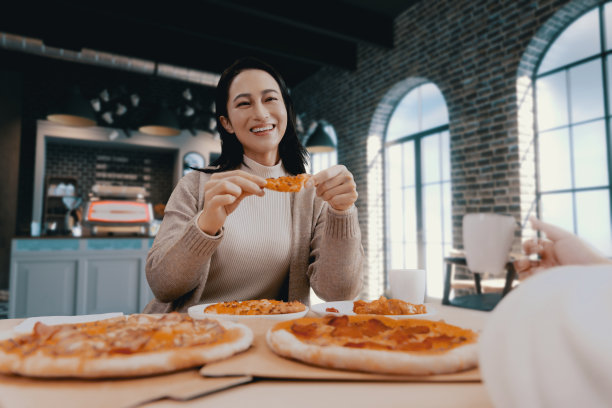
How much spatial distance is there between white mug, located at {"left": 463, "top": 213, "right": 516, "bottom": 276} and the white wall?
19.4 ft

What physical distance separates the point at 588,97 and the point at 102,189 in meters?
7.38

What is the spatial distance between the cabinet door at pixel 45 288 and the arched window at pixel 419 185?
13.0 ft

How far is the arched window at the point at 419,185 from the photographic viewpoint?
16.5ft

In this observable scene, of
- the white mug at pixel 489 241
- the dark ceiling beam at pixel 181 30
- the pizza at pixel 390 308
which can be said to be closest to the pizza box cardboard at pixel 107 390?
the pizza at pixel 390 308

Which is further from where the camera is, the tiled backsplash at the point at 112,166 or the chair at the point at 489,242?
the tiled backsplash at the point at 112,166

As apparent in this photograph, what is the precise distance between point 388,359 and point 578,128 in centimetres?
401

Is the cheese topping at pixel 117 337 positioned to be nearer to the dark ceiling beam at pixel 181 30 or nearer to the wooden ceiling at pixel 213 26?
the wooden ceiling at pixel 213 26

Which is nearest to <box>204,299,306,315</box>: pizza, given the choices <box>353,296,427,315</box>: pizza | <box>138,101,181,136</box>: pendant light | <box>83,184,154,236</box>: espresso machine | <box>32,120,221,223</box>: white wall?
<box>353,296,427,315</box>: pizza

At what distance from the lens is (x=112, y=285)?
4.39 meters

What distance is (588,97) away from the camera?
11.9 ft

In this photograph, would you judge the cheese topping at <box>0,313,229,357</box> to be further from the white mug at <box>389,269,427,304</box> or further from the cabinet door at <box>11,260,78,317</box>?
the cabinet door at <box>11,260,78,317</box>

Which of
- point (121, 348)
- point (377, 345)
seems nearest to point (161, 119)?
point (121, 348)

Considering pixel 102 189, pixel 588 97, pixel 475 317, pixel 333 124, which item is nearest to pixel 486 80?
pixel 588 97

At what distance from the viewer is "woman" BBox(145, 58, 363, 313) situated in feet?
3.77
